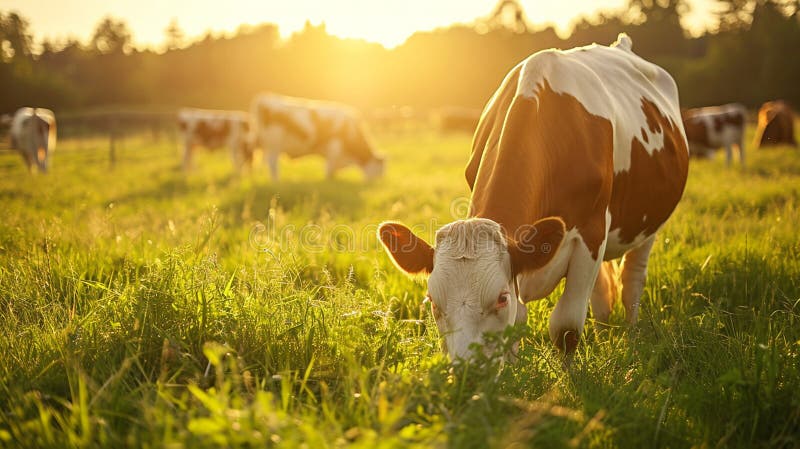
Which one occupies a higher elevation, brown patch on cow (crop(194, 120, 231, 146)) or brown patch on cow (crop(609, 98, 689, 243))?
brown patch on cow (crop(609, 98, 689, 243))

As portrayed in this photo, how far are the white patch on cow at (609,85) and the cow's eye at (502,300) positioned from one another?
4.36 ft

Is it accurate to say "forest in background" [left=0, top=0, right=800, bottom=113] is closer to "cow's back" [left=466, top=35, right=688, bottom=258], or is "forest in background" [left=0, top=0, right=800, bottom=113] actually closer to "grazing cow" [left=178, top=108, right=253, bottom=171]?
"grazing cow" [left=178, top=108, right=253, bottom=171]

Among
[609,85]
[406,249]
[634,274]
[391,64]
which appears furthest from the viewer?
[391,64]

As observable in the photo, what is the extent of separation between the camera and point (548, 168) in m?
3.11

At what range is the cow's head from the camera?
2447 millimetres

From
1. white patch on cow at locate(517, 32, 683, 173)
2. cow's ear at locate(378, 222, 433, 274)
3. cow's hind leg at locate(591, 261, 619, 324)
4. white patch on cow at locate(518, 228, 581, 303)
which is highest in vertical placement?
white patch on cow at locate(517, 32, 683, 173)

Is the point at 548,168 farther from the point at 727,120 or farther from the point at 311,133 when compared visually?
the point at 727,120

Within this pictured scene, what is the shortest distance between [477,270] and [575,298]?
1.06 metres

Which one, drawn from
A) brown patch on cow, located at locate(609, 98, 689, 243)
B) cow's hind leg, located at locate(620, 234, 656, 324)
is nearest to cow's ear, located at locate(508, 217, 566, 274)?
brown patch on cow, located at locate(609, 98, 689, 243)

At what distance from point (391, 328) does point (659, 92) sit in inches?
130

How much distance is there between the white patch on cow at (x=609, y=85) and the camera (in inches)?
138

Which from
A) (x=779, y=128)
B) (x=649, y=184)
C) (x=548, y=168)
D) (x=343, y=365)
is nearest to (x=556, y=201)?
(x=548, y=168)

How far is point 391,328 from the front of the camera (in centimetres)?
297

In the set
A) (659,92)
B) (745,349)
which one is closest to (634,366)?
(745,349)
